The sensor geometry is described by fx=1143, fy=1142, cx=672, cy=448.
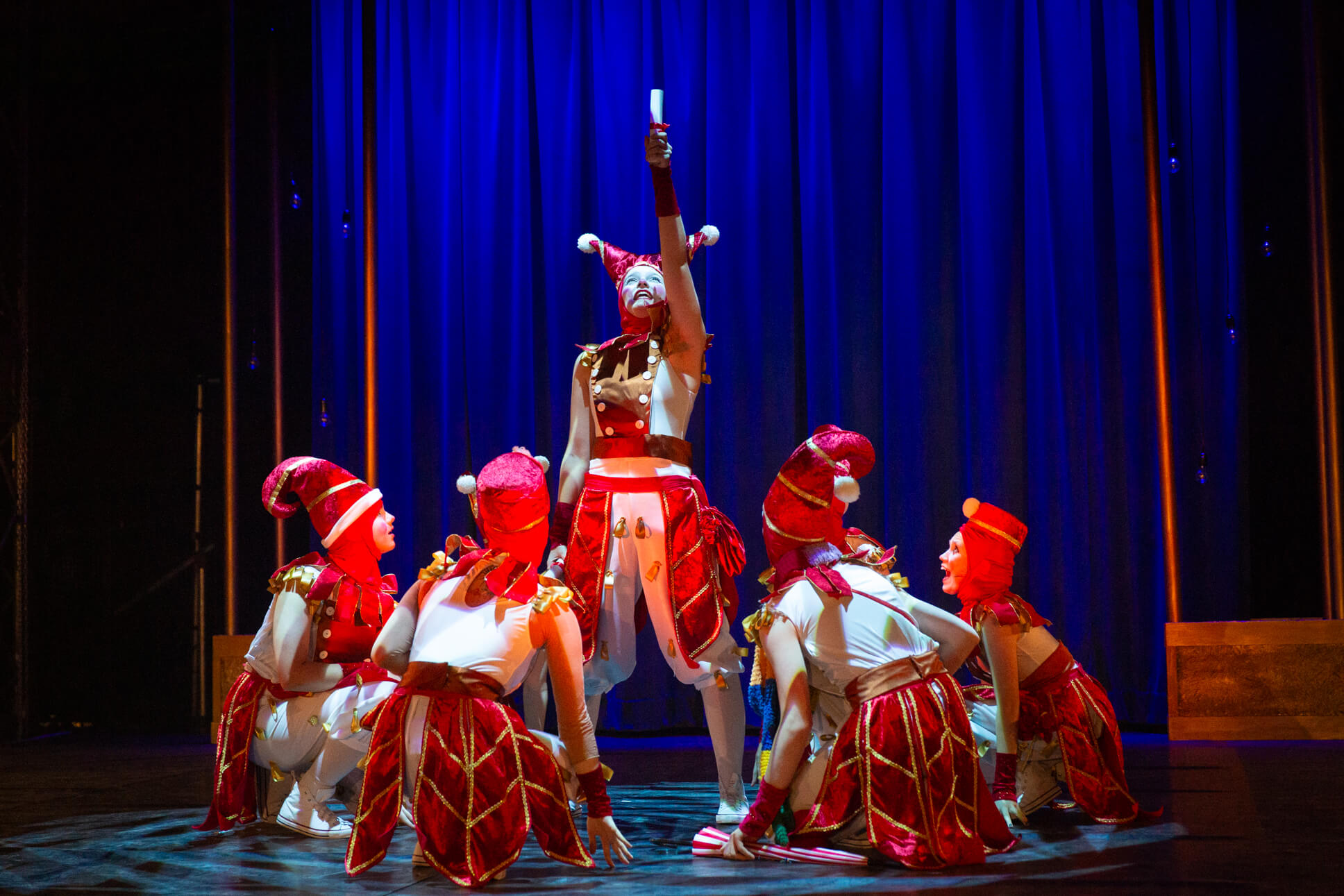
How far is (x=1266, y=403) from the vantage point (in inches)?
196

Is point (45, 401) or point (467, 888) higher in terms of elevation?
point (45, 401)

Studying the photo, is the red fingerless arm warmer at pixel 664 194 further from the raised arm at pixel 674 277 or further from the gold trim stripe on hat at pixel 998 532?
the gold trim stripe on hat at pixel 998 532

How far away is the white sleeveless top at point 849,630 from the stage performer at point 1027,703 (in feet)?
1.42

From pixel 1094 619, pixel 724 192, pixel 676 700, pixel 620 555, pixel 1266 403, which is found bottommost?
pixel 676 700

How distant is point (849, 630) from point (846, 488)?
35 centimetres

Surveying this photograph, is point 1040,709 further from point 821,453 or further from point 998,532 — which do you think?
point 821,453

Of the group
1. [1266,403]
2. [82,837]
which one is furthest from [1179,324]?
[82,837]

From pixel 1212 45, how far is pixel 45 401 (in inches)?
230

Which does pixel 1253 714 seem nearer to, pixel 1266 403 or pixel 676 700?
pixel 1266 403

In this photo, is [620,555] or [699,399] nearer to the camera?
[620,555]

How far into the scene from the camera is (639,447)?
317 centimetres

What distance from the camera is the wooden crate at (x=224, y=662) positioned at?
5059 mm

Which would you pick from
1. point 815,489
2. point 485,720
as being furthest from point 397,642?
point 815,489

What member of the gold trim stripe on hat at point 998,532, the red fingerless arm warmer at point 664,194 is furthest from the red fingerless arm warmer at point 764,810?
the red fingerless arm warmer at point 664,194
